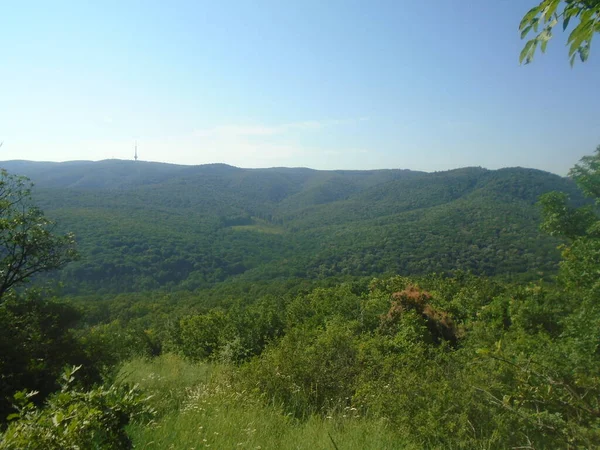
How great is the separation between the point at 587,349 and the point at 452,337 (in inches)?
160

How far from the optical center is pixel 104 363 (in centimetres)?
564

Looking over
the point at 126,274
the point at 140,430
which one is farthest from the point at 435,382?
the point at 126,274

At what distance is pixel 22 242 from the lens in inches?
285

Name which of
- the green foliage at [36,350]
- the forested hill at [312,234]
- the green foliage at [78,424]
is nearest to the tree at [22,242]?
the green foliage at [36,350]

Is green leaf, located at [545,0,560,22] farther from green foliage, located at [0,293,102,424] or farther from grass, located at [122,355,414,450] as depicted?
green foliage, located at [0,293,102,424]

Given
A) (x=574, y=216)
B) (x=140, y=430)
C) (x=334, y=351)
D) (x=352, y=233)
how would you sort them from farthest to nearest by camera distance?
(x=352, y=233), (x=574, y=216), (x=334, y=351), (x=140, y=430)

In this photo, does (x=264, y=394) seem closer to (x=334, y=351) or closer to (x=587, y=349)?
(x=334, y=351)

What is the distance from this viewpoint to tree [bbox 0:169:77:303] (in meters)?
7.10

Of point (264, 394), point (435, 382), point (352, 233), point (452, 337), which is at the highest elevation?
point (435, 382)

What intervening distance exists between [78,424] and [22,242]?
7094 millimetres

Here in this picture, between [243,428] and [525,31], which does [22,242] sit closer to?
[243,428]

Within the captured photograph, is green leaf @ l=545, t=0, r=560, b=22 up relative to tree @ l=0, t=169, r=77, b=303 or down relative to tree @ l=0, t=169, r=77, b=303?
up

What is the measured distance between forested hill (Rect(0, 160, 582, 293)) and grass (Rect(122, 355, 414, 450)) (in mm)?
39637

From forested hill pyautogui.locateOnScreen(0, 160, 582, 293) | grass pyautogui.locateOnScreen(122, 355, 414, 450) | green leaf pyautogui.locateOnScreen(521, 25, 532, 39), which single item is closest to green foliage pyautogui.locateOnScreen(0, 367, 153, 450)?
grass pyautogui.locateOnScreen(122, 355, 414, 450)
